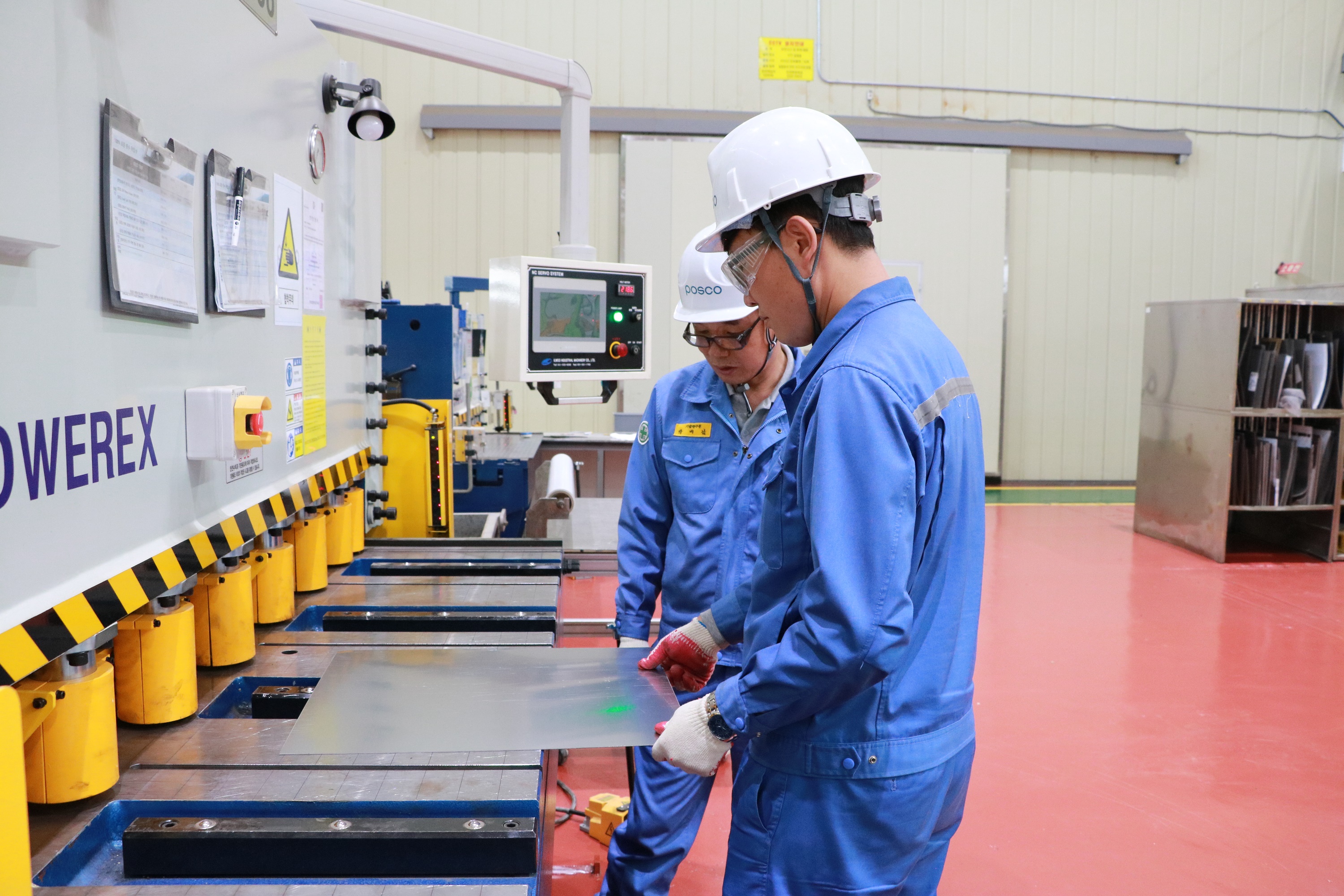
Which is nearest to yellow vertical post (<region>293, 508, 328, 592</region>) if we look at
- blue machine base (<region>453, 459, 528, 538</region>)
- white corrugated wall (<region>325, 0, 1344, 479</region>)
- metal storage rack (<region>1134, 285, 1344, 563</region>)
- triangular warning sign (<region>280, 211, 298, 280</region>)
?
triangular warning sign (<region>280, 211, 298, 280</region>)

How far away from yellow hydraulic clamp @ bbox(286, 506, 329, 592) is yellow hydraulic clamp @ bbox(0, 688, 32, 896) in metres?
1.16

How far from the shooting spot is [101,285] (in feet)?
3.97

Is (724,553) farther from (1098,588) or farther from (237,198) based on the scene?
(1098,588)

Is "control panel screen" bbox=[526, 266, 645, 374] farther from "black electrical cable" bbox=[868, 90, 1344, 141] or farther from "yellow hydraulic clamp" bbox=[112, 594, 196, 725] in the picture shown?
"black electrical cable" bbox=[868, 90, 1344, 141]

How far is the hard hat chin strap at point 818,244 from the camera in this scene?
4.06 ft

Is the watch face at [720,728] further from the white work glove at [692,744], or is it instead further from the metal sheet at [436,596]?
the metal sheet at [436,596]

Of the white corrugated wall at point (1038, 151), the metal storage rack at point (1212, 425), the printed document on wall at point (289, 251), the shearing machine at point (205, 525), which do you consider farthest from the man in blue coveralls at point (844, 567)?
the white corrugated wall at point (1038, 151)

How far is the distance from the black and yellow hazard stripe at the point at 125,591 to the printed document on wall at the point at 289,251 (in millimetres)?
384

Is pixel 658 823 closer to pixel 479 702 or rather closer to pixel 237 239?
pixel 479 702

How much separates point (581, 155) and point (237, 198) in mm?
1352

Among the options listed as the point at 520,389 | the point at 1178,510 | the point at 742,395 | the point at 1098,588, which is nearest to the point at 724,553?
the point at 742,395

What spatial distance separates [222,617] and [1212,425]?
5.86 m

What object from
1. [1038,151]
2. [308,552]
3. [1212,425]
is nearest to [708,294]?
[308,552]

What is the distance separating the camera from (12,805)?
2.80ft
